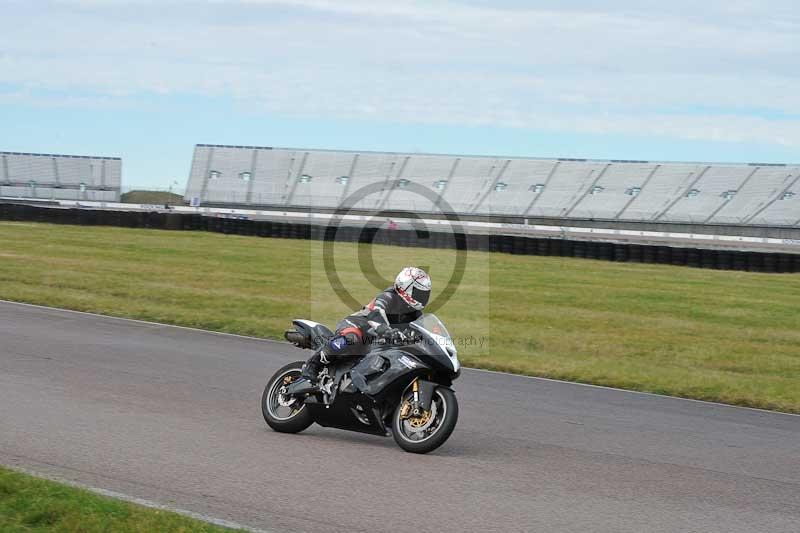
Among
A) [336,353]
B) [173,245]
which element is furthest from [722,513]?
[173,245]

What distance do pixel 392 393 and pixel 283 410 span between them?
4.17 ft

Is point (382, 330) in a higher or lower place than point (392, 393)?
higher

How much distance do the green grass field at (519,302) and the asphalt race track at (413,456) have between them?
2.44 meters

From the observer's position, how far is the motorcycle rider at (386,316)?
782 centimetres

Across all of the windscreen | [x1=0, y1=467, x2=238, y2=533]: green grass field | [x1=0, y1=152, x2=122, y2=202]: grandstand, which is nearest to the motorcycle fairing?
the windscreen

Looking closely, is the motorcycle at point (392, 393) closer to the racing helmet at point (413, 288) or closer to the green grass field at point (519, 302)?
the racing helmet at point (413, 288)

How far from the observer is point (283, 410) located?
8492 mm

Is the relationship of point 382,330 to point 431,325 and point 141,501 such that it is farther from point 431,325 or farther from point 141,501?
point 141,501

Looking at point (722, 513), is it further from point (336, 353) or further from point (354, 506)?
point (336, 353)

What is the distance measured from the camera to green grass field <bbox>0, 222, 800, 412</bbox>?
13766mm

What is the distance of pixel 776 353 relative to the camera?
15.2 metres

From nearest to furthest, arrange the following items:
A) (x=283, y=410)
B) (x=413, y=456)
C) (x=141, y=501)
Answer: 1. (x=141, y=501)
2. (x=413, y=456)
3. (x=283, y=410)

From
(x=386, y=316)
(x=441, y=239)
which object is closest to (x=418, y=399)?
(x=386, y=316)

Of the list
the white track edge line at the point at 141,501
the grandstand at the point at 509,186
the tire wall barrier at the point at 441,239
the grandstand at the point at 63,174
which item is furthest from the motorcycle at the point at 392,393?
the grandstand at the point at 63,174
